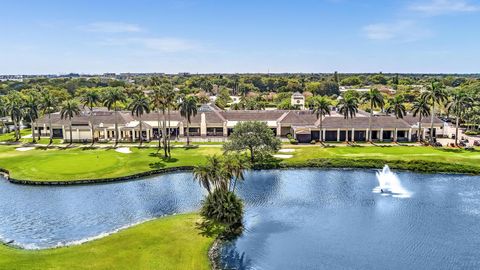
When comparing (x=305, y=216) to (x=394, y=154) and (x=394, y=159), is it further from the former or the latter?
(x=394, y=154)

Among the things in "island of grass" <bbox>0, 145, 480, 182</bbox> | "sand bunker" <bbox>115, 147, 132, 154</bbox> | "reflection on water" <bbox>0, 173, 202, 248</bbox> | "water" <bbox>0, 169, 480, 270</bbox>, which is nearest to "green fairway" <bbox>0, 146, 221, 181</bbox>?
"island of grass" <bbox>0, 145, 480, 182</bbox>

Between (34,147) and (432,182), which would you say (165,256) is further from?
(34,147)

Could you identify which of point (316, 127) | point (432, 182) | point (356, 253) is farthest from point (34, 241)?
point (316, 127)

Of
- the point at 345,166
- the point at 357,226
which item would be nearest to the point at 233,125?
the point at 345,166

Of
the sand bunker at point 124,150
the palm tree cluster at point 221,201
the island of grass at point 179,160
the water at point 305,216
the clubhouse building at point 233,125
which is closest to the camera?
the water at point 305,216

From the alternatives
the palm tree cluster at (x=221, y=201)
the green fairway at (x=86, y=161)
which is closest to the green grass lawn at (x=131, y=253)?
the palm tree cluster at (x=221, y=201)

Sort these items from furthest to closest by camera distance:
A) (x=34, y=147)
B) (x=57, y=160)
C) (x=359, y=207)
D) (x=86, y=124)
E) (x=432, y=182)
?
1. (x=86, y=124)
2. (x=34, y=147)
3. (x=57, y=160)
4. (x=432, y=182)
5. (x=359, y=207)

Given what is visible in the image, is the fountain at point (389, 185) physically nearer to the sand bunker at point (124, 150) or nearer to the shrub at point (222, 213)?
the shrub at point (222, 213)
